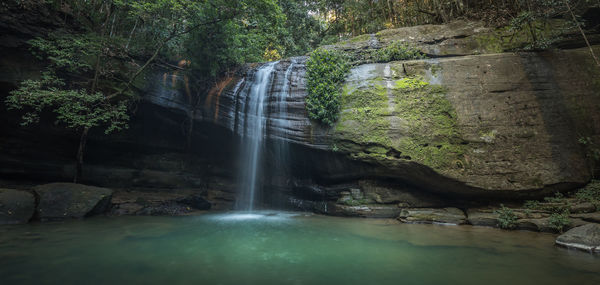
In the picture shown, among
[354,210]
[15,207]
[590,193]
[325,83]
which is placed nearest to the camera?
[15,207]

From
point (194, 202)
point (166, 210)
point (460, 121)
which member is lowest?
point (166, 210)

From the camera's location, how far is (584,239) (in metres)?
4.14

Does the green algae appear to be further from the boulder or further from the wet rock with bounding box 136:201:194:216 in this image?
the wet rock with bounding box 136:201:194:216

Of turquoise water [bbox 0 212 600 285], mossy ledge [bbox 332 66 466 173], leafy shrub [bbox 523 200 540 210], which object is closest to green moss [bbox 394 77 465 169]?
mossy ledge [bbox 332 66 466 173]

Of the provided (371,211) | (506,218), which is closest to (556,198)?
(506,218)

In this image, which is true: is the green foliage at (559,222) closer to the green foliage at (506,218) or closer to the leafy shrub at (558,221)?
the leafy shrub at (558,221)

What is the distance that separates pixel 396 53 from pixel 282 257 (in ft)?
28.6

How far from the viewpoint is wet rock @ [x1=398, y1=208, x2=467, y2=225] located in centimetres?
678

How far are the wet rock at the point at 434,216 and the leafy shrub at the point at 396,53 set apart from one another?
5615mm

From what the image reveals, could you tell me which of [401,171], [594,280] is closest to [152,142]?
[401,171]

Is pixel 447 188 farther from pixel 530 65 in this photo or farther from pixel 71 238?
pixel 71 238

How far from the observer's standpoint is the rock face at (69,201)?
6.54m

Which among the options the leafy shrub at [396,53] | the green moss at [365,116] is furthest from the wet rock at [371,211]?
the leafy shrub at [396,53]

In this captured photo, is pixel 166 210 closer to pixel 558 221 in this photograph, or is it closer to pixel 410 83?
pixel 410 83
